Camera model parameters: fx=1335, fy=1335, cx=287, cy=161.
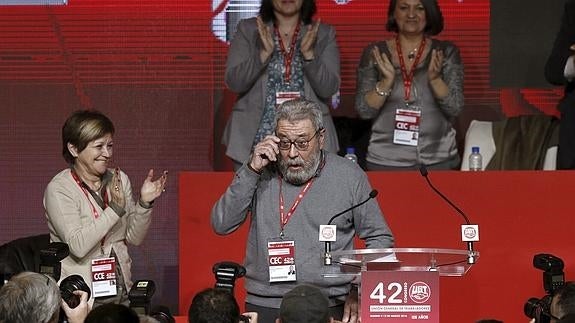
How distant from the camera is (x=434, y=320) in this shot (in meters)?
4.66

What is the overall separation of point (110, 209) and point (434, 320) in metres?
1.81

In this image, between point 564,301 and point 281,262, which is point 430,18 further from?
point 564,301

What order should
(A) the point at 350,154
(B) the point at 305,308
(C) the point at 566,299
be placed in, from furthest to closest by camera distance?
(A) the point at 350,154 → (C) the point at 566,299 → (B) the point at 305,308

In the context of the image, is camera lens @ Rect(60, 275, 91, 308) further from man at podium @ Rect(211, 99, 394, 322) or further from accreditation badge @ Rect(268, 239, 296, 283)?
accreditation badge @ Rect(268, 239, 296, 283)

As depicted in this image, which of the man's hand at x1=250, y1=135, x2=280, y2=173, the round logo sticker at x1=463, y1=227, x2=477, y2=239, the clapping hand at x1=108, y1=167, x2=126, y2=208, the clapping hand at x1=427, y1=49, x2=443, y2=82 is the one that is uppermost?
the clapping hand at x1=427, y1=49, x2=443, y2=82

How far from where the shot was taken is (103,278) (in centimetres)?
582

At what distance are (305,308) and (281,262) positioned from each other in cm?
93

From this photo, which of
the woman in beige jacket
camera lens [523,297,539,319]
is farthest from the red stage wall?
camera lens [523,297,539,319]

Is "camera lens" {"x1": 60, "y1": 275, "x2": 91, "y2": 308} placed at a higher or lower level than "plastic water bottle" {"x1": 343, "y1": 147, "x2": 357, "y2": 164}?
lower

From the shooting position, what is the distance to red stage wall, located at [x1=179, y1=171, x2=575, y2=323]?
252 inches

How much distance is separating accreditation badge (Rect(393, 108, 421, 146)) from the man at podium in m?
1.66

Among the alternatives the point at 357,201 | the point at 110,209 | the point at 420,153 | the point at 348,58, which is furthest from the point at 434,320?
the point at 348,58

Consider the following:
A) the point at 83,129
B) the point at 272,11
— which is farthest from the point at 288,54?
the point at 83,129

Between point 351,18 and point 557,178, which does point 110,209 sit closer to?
point 557,178
